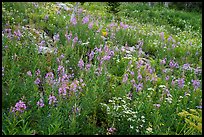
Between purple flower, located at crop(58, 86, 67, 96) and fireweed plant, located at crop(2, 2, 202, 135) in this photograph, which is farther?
purple flower, located at crop(58, 86, 67, 96)

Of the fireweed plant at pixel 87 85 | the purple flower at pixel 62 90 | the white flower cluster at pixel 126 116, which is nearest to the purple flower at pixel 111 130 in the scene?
the fireweed plant at pixel 87 85

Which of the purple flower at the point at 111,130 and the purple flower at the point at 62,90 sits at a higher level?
the purple flower at the point at 62,90

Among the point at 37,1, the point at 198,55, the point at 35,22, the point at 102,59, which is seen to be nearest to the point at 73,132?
the point at 102,59

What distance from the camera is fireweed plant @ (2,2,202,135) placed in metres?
3.97

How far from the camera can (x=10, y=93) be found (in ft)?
13.6

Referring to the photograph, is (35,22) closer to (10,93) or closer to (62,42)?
(62,42)

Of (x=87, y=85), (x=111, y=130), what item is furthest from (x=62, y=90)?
(x=111, y=130)

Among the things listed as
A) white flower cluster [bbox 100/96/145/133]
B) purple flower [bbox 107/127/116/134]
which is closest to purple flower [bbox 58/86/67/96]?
white flower cluster [bbox 100/96/145/133]

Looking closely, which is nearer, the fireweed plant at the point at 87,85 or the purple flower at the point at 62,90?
the fireweed plant at the point at 87,85

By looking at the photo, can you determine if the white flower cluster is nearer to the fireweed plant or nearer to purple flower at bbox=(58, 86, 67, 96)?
the fireweed plant

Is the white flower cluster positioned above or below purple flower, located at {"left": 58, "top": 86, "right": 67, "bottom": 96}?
below

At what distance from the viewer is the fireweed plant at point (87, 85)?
3.97 meters

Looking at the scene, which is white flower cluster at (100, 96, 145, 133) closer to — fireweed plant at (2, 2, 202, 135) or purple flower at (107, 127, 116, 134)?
fireweed plant at (2, 2, 202, 135)

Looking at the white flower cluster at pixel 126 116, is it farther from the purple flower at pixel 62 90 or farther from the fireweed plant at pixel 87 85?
the purple flower at pixel 62 90
